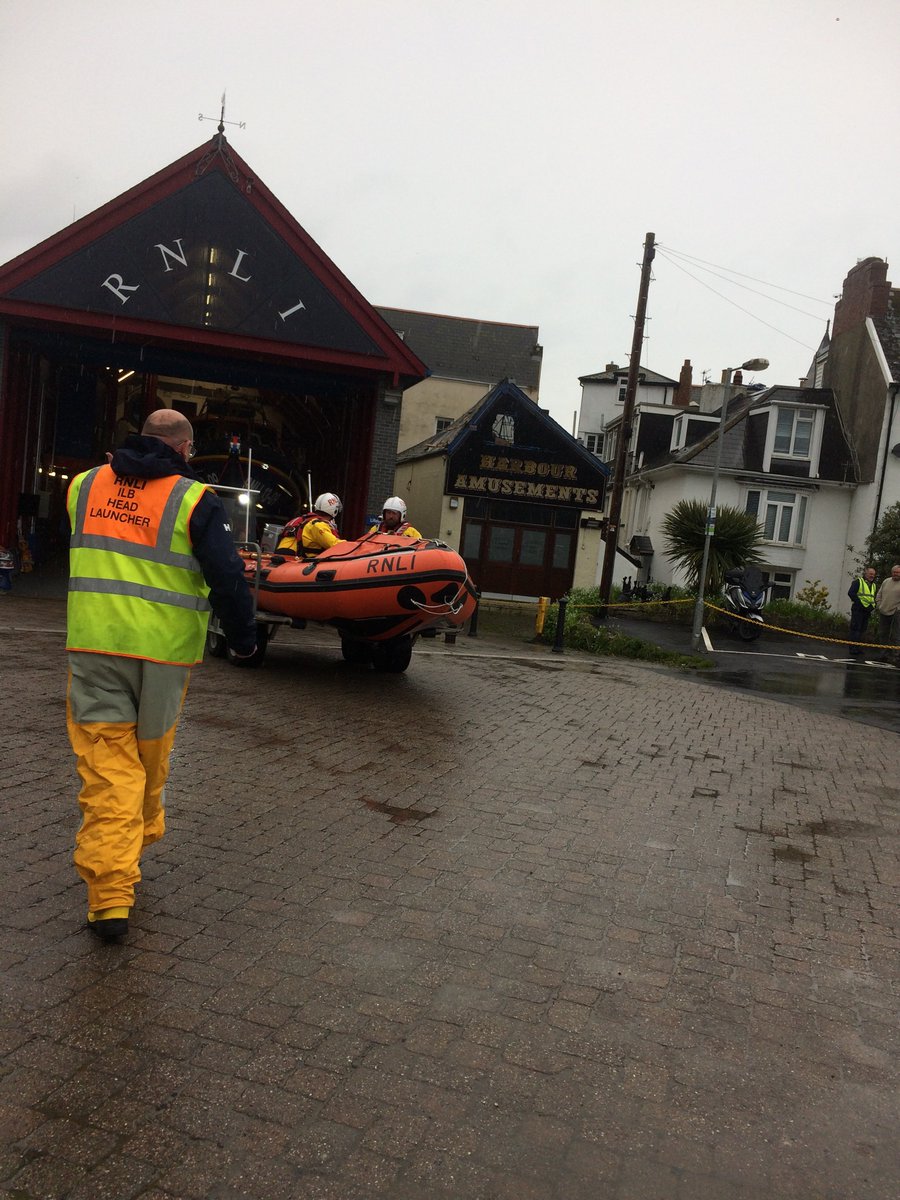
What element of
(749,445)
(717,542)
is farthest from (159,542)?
(749,445)

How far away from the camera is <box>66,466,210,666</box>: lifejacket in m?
3.98

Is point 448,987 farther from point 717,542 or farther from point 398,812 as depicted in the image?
point 717,542

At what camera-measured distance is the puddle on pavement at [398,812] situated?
5777 mm

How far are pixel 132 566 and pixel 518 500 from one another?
26404 millimetres

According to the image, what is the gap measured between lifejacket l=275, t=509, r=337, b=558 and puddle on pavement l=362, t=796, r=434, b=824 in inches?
205

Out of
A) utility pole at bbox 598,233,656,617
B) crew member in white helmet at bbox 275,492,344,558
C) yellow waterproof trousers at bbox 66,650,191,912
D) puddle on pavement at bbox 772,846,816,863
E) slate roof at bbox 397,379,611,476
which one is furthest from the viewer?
slate roof at bbox 397,379,611,476

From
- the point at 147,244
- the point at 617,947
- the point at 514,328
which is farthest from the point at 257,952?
the point at 514,328

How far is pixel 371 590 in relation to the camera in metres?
9.84

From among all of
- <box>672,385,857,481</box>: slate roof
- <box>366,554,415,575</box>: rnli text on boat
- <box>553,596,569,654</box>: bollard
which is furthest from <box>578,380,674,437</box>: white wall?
<box>366,554,415,575</box>: rnli text on boat

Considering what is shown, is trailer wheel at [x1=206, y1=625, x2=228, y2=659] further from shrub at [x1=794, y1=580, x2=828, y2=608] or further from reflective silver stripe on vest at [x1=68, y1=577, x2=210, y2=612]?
shrub at [x1=794, y1=580, x2=828, y2=608]

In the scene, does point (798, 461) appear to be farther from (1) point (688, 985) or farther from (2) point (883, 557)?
(1) point (688, 985)

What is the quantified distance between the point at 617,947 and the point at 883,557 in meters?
24.5

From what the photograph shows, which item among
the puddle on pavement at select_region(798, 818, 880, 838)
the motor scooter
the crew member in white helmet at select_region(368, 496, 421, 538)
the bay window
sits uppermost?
the bay window

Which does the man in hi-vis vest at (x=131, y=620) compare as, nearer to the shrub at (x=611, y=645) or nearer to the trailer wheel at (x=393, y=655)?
the trailer wheel at (x=393, y=655)
